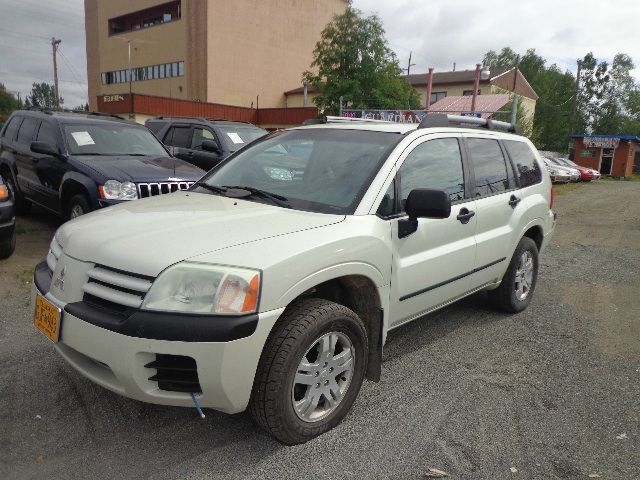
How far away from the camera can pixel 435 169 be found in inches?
138

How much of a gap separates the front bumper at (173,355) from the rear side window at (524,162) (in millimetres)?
3152

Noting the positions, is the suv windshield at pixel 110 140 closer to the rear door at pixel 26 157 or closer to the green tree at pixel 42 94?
the rear door at pixel 26 157

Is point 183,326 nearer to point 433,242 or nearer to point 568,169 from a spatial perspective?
point 433,242

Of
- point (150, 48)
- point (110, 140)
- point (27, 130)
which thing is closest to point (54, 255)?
point (110, 140)

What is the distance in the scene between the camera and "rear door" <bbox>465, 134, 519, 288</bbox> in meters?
3.90

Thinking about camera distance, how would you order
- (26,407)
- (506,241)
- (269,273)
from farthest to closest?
(506,241) → (26,407) → (269,273)

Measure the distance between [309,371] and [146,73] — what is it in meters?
48.0

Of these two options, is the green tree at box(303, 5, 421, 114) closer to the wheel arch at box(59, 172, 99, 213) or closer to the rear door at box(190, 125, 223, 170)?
the rear door at box(190, 125, 223, 170)

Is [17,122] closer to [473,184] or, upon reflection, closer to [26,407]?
[26,407]

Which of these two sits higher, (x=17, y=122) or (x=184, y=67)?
(x=184, y=67)

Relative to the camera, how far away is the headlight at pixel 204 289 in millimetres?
2189

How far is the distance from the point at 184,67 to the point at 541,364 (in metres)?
41.4

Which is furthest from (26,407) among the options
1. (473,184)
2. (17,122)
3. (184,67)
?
(184,67)

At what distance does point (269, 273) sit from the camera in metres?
2.25
